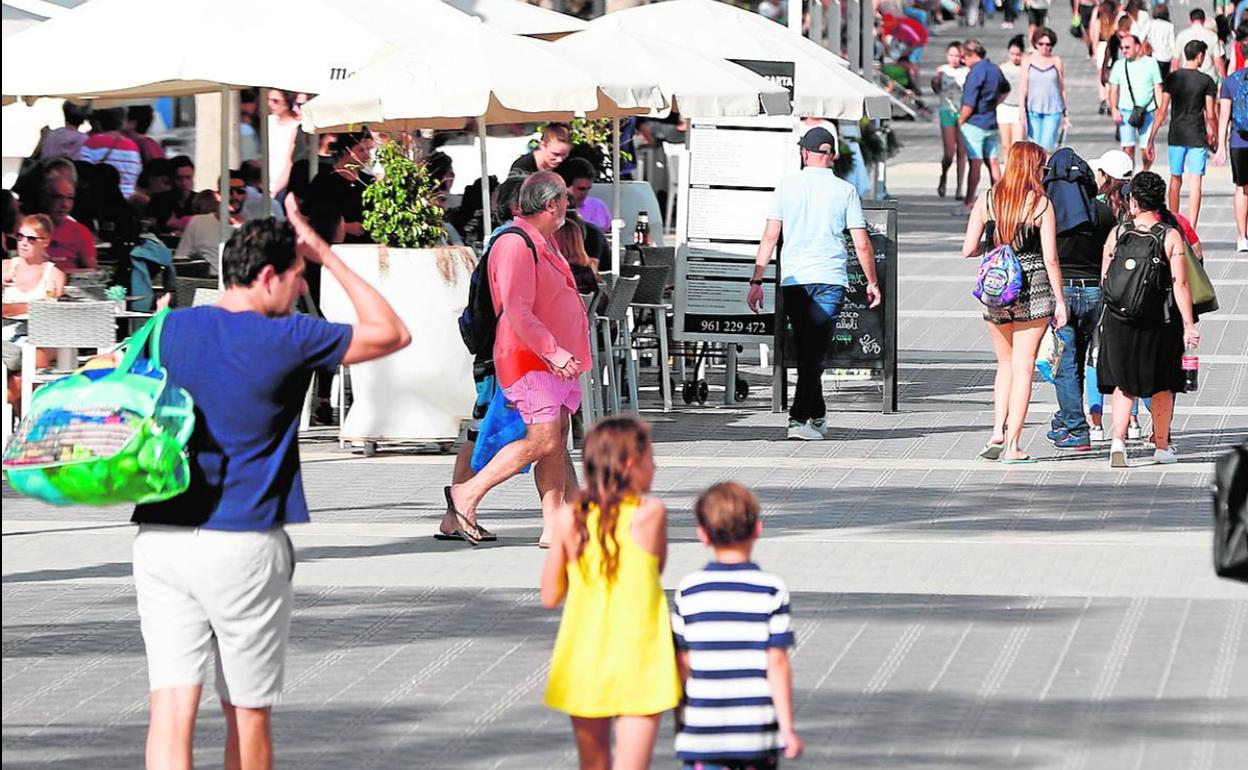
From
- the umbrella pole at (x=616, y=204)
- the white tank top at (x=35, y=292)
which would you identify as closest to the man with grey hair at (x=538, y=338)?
the white tank top at (x=35, y=292)

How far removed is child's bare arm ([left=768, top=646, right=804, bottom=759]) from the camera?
5.07 m

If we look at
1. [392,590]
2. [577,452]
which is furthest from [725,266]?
[392,590]

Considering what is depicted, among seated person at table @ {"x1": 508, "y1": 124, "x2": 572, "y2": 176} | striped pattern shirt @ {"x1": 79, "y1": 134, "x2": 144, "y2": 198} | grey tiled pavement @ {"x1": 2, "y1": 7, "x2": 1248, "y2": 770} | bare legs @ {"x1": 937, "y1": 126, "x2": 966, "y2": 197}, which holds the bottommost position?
grey tiled pavement @ {"x1": 2, "y1": 7, "x2": 1248, "y2": 770}

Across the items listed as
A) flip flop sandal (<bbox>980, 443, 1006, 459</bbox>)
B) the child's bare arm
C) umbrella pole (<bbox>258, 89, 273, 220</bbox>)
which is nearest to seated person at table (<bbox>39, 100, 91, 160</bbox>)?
umbrella pole (<bbox>258, 89, 273, 220</bbox>)

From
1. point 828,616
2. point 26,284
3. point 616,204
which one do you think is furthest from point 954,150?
point 828,616

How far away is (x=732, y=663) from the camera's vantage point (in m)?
5.11

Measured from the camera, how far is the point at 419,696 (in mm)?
7508

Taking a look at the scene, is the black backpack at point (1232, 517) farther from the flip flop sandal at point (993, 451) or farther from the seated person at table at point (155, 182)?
the seated person at table at point (155, 182)

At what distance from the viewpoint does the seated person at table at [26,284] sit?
13.2 metres

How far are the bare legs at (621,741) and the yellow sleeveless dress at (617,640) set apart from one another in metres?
0.05

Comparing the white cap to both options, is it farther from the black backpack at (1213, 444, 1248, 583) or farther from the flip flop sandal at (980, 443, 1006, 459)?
the black backpack at (1213, 444, 1248, 583)

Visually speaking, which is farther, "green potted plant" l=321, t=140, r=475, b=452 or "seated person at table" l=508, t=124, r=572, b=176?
"seated person at table" l=508, t=124, r=572, b=176

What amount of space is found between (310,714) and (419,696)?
380 mm

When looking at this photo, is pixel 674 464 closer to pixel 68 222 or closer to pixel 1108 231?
pixel 1108 231
